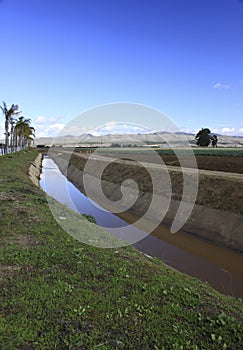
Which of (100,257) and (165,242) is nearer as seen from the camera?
(100,257)

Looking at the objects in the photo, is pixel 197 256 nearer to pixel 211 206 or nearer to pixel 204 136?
pixel 211 206

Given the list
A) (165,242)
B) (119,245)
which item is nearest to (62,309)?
(119,245)

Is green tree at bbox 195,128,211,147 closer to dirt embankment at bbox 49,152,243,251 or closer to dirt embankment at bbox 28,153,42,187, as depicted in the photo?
dirt embankment at bbox 28,153,42,187

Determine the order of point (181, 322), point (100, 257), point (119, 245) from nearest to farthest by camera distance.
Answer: point (181, 322), point (100, 257), point (119, 245)

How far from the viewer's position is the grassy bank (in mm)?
4586

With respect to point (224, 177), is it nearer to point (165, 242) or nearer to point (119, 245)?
point (165, 242)

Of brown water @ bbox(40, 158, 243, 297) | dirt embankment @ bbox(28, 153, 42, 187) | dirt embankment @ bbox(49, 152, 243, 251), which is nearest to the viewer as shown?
brown water @ bbox(40, 158, 243, 297)

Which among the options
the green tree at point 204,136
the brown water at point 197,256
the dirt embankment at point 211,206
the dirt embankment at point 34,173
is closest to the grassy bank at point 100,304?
the brown water at point 197,256

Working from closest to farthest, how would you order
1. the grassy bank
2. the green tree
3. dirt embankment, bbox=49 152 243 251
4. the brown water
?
the grassy bank → the brown water → dirt embankment, bbox=49 152 243 251 → the green tree

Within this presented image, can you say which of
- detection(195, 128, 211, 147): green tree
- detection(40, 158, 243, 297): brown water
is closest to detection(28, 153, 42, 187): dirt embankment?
detection(40, 158, 243, 297): brown water

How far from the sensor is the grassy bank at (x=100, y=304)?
4586 millimetres

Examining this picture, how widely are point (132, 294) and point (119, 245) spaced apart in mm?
4056

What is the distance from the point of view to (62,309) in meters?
5.22

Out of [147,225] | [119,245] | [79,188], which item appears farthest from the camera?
[79,188]
